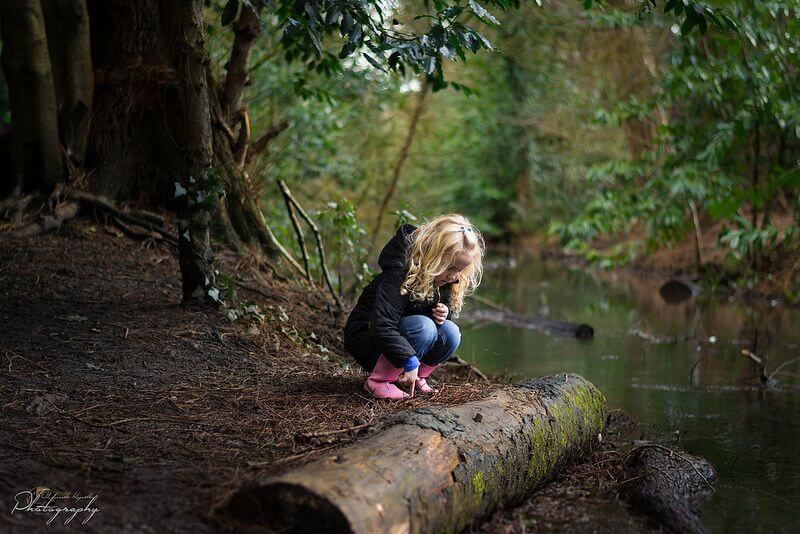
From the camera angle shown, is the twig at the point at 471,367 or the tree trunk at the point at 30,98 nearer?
the twig at the point at 471,367

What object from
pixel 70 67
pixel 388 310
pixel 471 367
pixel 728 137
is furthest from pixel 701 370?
pixel 70 67

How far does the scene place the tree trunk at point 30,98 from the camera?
6168 mm

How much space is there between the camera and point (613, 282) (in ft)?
52.3

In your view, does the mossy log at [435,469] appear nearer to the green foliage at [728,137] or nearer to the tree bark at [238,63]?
the tree bark at [238,63]

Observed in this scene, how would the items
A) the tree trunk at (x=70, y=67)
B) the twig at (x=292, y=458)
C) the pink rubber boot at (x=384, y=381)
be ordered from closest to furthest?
the twig at (x=292, y=458), the pink rubber boot at (x=384, y=381), the tree trunk at (x=70, y=67)

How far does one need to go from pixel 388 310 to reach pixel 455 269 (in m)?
0.43

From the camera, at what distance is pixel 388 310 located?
4.04 meters

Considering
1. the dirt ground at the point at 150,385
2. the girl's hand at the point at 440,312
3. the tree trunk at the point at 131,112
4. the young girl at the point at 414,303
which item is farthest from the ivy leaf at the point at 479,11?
the tree trunk at the point at 131,112

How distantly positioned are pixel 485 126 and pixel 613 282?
11453 millimetres

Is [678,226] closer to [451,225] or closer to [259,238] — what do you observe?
[259,238]

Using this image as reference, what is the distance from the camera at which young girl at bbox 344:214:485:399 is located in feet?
13.2

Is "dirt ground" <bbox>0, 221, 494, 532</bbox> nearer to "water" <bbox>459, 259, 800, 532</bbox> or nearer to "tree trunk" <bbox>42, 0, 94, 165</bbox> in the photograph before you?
"tree trunk" <bbox>42, 0, 94, 165</bbox>

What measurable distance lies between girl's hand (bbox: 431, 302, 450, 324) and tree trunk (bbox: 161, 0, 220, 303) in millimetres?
1763

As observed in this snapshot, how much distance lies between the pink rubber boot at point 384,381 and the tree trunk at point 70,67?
12.8 ft
